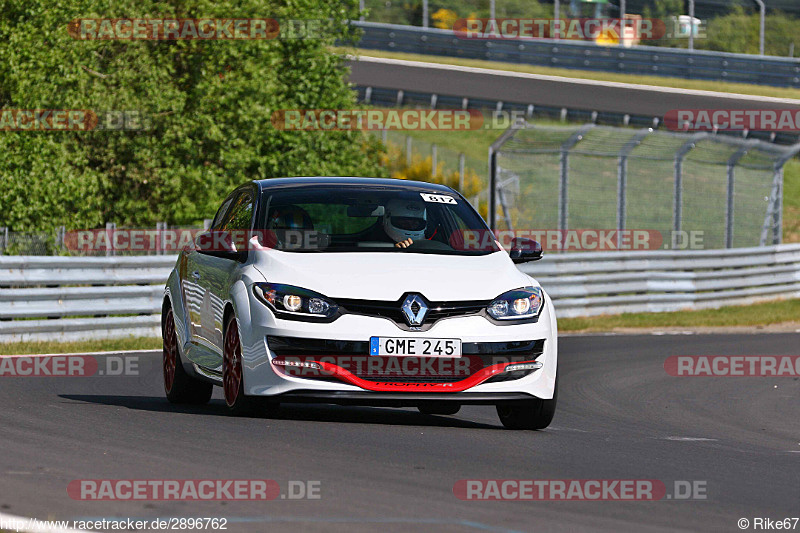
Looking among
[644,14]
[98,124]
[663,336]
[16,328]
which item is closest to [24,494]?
[16,328]

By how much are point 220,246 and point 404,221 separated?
1.19m

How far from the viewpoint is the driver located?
31.1ft

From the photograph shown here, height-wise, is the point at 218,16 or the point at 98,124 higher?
the point at 218,16

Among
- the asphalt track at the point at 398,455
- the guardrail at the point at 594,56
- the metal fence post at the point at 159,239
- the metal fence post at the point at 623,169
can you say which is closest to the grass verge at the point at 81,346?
the metal fence post at the point at 159,239

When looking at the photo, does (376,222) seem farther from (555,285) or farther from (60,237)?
(555,285)

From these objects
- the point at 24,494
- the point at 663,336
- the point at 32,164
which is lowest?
the point at 663,336

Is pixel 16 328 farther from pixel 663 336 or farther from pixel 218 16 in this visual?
pixel 218 16

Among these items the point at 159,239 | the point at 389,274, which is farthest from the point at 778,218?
the point at 389,274

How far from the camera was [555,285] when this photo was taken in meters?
22.3

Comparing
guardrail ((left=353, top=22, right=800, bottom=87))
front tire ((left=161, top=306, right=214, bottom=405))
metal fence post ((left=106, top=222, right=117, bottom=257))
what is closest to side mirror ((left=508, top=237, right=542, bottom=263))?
front tire ((left=161, top=306, right=214, bottom=405))

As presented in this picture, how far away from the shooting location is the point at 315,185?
988 centimetres

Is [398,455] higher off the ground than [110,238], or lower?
higher

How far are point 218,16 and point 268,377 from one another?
18.6 metres

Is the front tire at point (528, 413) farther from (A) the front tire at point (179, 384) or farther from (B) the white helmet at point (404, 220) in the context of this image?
(A) the front tire at point (179, 384)
